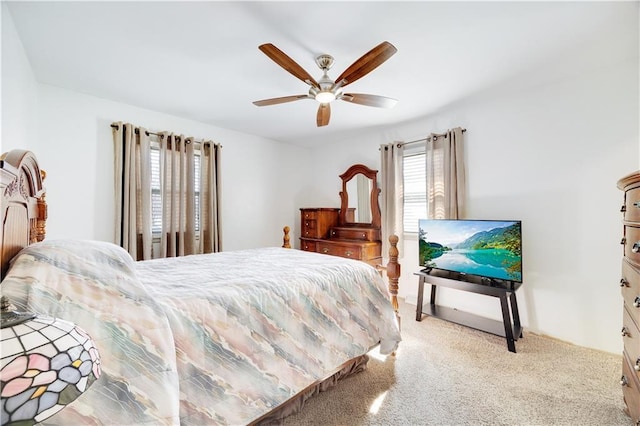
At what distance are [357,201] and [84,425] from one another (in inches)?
147

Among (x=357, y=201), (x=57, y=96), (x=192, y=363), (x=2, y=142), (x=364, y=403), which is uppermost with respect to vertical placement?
(x=57, y=96)

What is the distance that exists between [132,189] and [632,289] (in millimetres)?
4181

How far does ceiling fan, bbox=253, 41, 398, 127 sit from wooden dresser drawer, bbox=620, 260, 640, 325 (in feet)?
5.78

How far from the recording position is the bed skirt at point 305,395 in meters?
1.49

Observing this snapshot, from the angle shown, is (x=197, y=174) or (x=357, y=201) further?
(x=357, y=201)

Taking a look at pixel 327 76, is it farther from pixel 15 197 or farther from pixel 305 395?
pixel 305 395

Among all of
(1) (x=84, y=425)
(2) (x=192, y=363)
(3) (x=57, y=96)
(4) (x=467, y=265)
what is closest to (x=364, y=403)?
(2) (x=192, y=363)

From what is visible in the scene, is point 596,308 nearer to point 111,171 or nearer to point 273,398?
point 273,398

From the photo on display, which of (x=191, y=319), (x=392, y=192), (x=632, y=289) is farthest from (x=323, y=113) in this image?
(x=632, y=289)

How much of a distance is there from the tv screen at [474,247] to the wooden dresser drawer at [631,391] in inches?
38.2

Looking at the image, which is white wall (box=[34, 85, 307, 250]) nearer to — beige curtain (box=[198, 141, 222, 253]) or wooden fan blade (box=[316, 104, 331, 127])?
beige curtain (box=[198, 141, 222, 253])

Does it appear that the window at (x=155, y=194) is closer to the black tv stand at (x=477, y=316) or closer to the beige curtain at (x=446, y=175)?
the black tv stand at (x=477, y=316)

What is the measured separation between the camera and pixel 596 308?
7.55 feet

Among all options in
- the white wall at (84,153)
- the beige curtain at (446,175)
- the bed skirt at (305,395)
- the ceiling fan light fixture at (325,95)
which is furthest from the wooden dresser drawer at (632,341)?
the white wall at (84,153)
